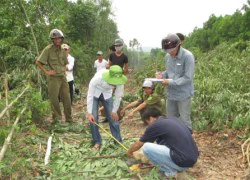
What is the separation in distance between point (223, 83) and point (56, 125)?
148 inches

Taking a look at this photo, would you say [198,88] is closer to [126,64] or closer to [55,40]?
[126,64]

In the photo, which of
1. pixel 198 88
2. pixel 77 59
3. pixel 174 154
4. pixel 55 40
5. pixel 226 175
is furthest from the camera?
pixel 77 59

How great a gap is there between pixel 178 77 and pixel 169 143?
118cm

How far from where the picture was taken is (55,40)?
6.09m

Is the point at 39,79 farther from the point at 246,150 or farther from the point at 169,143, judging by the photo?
the point at 246,150

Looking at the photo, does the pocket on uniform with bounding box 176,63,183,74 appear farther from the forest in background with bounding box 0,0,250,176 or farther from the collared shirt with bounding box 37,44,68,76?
the collared shirt with bounding box 37,44,68,76

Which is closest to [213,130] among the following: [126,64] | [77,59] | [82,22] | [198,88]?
[198,88]

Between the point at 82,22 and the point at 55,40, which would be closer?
the point at 55,40

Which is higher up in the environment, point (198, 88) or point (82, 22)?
point (82, 22)

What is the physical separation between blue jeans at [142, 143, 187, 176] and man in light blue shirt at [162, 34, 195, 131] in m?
0.91

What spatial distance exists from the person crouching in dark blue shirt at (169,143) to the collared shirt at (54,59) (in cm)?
278

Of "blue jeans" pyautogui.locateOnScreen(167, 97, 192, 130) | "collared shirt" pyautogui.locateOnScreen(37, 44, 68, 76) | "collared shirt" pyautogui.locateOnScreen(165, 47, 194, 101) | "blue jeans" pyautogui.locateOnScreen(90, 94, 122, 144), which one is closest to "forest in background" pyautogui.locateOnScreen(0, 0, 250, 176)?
"collared shirt" pyautogui.locateOnScreen(37, 44, 68, 76)

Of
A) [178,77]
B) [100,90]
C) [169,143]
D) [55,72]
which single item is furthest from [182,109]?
[55,72]

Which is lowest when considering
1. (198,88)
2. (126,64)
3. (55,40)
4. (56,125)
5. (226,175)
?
(226,175)
